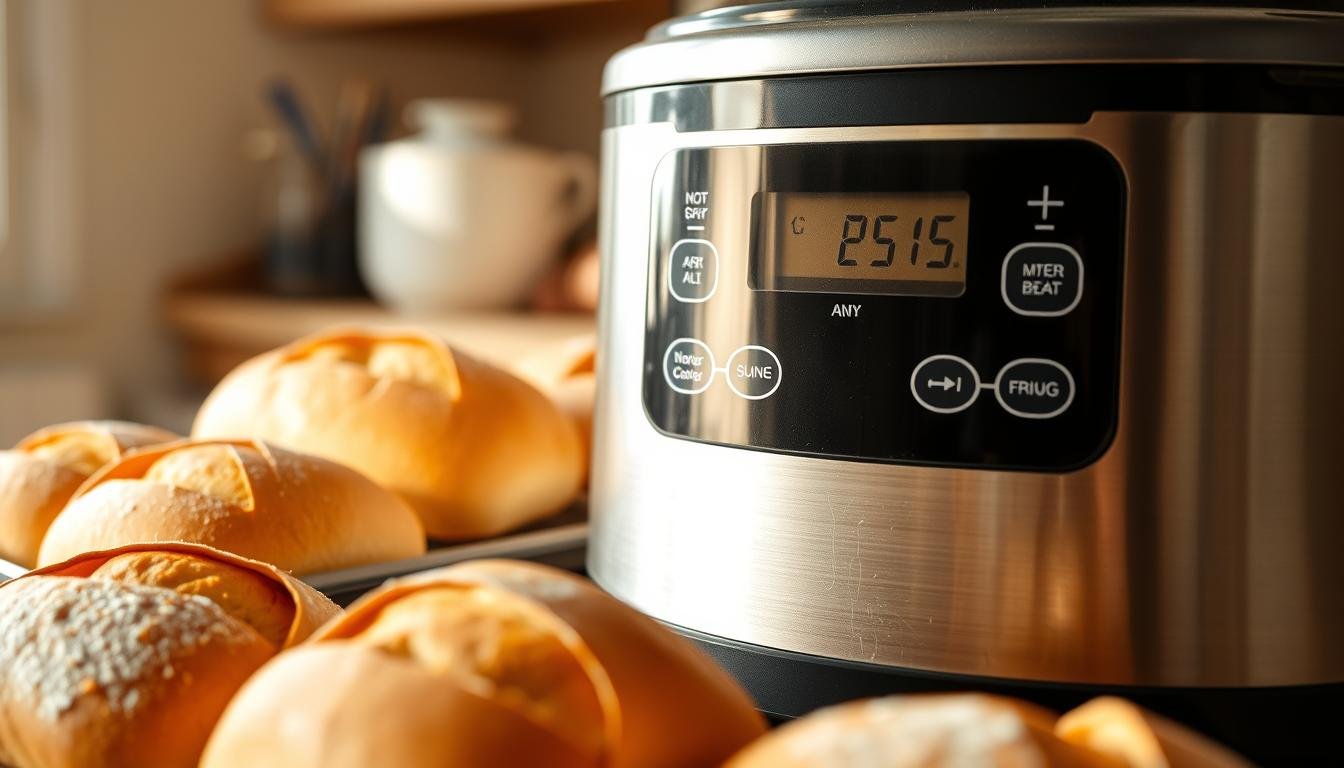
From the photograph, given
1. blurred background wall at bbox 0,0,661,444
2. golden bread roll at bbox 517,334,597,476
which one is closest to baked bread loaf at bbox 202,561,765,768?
golden bread roll at bbox 517,334,597,476

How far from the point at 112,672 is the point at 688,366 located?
0.20 metres

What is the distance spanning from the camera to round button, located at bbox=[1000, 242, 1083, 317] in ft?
1.17

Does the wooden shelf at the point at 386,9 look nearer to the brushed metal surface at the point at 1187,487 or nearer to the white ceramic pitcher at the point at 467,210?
the white ceramic pitcher at the point at 467,210

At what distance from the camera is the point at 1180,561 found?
355 millimetres

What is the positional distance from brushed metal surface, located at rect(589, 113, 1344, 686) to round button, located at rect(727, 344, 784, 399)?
0.15ft

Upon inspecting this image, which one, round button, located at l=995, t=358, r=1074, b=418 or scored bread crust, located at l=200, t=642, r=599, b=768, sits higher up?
round button, located at l=995, t=358, r=1074, b=418

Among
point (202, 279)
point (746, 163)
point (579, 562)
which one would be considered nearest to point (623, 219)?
point (746, 163)

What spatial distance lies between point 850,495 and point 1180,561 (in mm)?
91

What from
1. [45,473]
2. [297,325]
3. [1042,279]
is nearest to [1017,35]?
[1042,279]

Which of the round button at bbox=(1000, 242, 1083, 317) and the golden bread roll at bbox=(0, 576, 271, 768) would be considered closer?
the golden bread roll at bbox=(0, 576, 271, 768)

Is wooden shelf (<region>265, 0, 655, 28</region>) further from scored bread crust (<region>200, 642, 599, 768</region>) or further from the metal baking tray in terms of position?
scored bread crust (<region>200, 642, 599, 768</region>)

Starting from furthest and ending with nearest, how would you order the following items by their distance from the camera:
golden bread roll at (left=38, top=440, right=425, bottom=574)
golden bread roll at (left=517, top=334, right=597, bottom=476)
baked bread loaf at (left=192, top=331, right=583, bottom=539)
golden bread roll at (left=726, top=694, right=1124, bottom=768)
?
golden bread roll at (left=517, top=334, right=597, bottom=476) < baked bread loaf at (left=192, top=331, right=583, bottom=539) < golden bread roll at (left=38, top=440, right=425, bottom=574) < golden bread roll at (left=726, top=694, right=1124, bottom=768)

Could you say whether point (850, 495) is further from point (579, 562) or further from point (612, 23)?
point (612, 23)

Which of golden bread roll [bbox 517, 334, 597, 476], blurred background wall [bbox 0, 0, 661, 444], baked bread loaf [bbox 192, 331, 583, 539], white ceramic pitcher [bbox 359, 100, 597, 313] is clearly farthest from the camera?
blurred background wall [bbox 0, 0, 661, 444]
